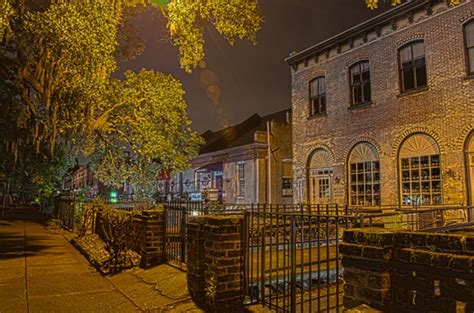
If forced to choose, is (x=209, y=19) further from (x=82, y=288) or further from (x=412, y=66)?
(x=412, y=66)

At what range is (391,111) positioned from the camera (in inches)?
582

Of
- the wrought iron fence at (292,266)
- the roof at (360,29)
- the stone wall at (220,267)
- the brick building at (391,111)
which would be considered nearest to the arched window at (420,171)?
the brick building at (391,111)

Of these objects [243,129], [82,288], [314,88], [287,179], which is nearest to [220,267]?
[82,288]

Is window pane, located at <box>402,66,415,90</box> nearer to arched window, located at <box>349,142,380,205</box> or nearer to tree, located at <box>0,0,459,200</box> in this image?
arched window, located at <box>349,142,380,205</box>

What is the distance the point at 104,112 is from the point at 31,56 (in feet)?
9.05

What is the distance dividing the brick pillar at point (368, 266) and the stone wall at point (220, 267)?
1996 millimetres

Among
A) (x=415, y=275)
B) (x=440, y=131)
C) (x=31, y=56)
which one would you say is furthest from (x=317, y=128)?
(x=415, y=275)

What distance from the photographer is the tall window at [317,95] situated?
18.2 metres

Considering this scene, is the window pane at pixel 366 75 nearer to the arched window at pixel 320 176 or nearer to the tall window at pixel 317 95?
the tall window at pixel 317 95

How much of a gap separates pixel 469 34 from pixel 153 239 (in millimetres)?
11896

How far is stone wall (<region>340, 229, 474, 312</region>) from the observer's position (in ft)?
8.57

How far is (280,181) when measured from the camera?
79.0 ft

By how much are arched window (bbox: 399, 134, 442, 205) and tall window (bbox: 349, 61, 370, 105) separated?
9.66 ft

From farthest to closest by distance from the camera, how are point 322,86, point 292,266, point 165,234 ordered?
point 322,86
point 165,234
point 292,266
